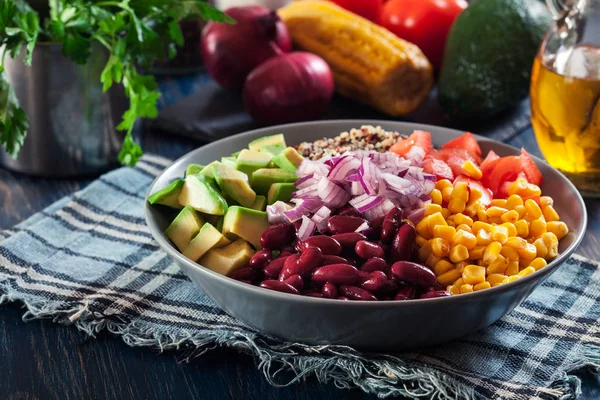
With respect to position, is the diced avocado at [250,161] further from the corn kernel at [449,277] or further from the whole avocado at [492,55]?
the whole avocado at [492,55]

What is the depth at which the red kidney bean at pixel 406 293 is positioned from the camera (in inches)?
54.3

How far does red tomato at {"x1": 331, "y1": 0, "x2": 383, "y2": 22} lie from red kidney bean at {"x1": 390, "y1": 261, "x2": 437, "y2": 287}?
6.14 feet

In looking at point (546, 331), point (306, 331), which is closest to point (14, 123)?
point (306, 331)

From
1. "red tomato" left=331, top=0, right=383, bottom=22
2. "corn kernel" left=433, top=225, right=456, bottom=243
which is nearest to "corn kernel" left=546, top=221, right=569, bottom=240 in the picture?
"corn kernel" left=433, top=225, right=456, bottom=243

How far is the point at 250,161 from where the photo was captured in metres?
1.76

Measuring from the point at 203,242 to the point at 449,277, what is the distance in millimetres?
493

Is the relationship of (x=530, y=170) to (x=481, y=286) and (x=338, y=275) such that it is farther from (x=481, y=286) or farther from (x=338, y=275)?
(x=338, y=275)

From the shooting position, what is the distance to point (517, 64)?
8.29ft

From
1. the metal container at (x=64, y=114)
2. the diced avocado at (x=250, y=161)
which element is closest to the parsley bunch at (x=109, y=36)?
the metal container at (x=64, y=114)

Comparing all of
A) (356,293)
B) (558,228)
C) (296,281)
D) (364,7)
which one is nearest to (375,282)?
(356,293)

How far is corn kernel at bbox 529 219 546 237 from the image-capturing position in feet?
5.26

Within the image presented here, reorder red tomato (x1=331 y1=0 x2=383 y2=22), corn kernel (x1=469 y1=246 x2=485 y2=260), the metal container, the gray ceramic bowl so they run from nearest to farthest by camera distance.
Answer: the gray ceramic bowl, corn kernel (x1=469 y1=246 x2=485 y2=260), the metal container, red tomato (x1=331 y1=0 x2=383 y2=22)

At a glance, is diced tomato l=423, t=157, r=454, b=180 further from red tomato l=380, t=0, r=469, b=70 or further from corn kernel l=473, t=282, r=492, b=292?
red tomato l=380, t=0, r=469, b=70

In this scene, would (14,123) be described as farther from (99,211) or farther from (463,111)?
(463,111)
